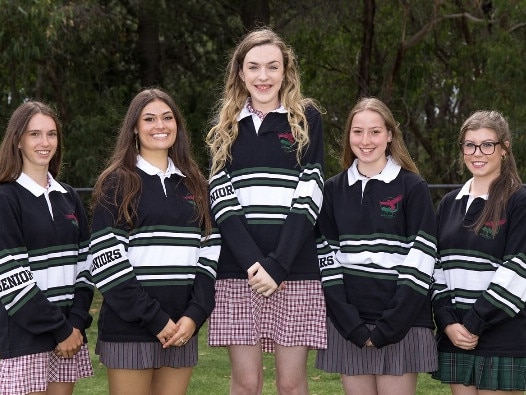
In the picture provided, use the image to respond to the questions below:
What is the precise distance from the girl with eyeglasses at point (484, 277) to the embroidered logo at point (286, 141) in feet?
2.48

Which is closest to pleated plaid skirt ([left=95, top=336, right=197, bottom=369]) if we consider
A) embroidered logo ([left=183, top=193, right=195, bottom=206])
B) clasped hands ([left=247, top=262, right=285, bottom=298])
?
clasped hands ([left=247, top=262, right=285, bottom=298])

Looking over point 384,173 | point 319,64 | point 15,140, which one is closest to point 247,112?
point 384,173

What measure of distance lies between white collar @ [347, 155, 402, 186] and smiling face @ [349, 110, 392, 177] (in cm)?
2

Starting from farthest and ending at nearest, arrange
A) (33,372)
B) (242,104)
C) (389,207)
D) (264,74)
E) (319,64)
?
(319,64)
(242,104)
(264,74)
(389,207)
(33,372)

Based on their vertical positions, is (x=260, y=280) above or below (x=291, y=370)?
above

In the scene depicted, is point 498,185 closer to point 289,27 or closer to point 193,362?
point 193,362

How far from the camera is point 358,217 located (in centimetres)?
436

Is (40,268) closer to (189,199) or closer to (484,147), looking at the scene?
(189,199)

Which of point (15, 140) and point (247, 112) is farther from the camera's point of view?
point (247, 112)

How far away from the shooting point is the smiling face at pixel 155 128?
14.4 feet

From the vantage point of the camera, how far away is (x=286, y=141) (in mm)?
4438

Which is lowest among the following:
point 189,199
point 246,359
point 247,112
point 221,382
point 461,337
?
point 221,382

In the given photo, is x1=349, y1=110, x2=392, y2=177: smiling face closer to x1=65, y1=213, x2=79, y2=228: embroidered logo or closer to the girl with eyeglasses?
the girl with eyeglasses

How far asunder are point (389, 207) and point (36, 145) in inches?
61.3
